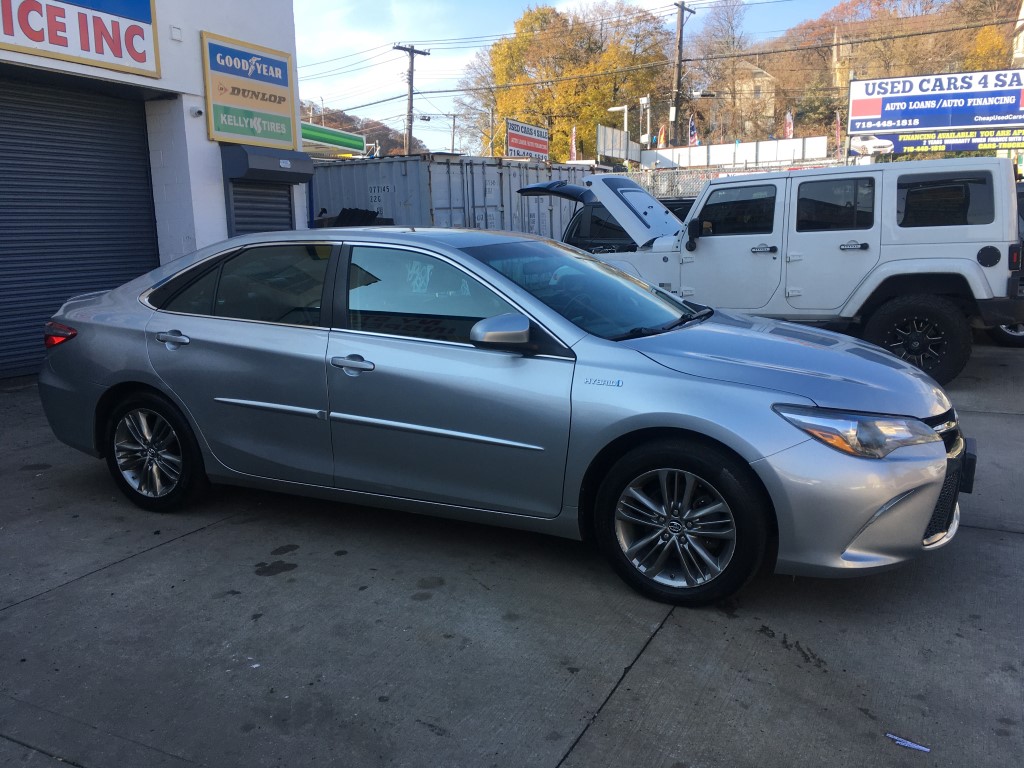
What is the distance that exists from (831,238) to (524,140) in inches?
997

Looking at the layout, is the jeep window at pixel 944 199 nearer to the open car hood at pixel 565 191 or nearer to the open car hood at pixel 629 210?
the open car hood at pixel 629 210

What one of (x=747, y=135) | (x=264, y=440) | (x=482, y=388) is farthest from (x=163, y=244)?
(x=747, y=135)

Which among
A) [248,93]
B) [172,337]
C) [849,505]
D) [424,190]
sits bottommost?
[849,505]

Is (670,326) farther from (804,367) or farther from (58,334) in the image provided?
(58,334)

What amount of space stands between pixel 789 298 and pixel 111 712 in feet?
23.6

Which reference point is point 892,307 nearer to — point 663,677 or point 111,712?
point 663,677

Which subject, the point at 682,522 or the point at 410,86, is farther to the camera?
the point at 410,86

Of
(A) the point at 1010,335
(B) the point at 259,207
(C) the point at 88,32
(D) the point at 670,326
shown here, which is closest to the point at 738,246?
(A) the point at 1010,335

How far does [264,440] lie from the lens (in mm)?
4488

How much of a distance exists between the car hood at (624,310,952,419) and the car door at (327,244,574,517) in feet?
1.90

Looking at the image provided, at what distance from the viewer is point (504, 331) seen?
3727mm

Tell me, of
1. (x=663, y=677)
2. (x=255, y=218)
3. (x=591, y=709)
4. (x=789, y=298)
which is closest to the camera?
(x=591, y=709)

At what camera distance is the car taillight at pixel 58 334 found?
16.6 ft

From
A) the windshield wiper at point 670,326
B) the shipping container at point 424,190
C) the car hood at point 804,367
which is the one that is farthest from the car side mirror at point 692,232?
the shipping container at point 424,190
